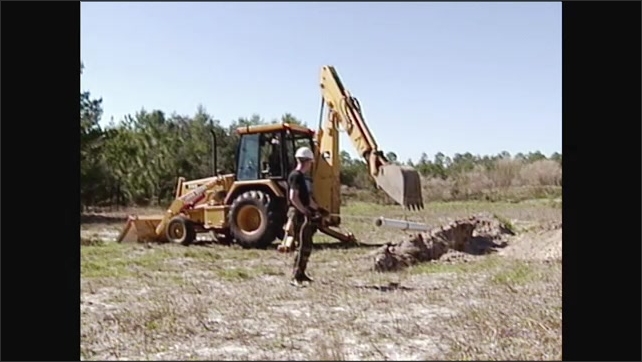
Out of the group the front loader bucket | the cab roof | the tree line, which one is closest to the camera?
the cab roof

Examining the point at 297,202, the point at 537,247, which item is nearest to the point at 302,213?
the point at 297,202

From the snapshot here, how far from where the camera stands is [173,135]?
80.3ft

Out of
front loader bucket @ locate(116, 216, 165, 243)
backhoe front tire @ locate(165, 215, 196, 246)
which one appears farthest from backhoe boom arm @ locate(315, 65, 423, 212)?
front loader bucket @ locate(116, 216, 165, 243)

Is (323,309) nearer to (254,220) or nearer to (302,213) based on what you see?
(302,213)

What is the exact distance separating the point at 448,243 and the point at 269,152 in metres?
3.47

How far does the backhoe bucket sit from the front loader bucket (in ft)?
16.2

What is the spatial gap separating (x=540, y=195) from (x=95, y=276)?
1525cm

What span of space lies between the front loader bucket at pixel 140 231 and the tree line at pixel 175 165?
6649 mm

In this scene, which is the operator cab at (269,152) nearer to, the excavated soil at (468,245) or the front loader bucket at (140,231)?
the front loader bucket at (140,231)

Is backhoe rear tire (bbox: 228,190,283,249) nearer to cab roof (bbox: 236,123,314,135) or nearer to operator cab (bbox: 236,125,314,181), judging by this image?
operator cab (bbox: 236,125,314,181)

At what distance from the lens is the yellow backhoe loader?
10297 mm

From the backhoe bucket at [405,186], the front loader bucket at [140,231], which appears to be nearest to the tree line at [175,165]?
the front loader bucket at [140,231]

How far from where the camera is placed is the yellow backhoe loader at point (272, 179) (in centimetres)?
1030
